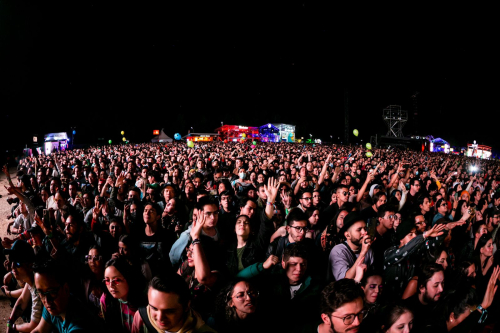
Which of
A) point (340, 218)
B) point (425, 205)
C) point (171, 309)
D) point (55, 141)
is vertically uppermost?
point (55, 141)

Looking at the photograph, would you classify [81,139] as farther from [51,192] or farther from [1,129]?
[51,192]

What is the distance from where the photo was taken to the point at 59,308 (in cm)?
189

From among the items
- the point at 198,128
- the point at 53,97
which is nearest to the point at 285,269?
the point at 53,97

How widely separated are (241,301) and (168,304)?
464mm

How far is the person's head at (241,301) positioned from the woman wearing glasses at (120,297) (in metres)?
0.75

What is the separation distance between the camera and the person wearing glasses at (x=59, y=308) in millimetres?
1822

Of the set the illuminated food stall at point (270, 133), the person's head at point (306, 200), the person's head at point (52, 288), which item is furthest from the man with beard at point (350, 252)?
the illuminated food stall at point (270, 133)

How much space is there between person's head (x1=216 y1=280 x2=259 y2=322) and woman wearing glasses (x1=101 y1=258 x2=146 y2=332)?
751 mm

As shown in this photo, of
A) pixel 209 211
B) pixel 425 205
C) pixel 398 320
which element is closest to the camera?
pixel 398 320

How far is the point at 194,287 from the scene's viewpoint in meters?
2.26

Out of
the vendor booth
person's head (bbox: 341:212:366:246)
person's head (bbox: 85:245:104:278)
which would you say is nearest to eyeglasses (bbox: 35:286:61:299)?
person's head (bbox: 85:245:104:278)

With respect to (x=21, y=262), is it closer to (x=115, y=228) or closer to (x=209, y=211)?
(x=115, y=228)

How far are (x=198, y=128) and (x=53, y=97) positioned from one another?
1503 inches

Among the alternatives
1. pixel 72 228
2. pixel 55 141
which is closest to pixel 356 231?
pixel 72 228
